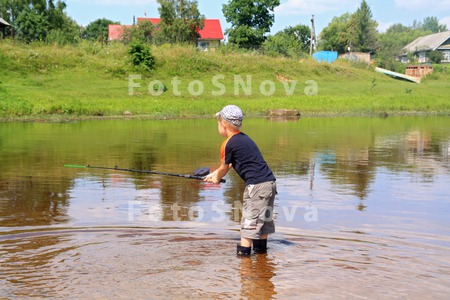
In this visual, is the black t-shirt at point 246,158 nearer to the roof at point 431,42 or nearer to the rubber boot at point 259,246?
the rubber boot at point 259,246

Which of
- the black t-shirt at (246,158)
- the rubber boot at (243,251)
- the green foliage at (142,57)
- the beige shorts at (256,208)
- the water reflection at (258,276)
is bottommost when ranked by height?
the water reflection at (258,276)

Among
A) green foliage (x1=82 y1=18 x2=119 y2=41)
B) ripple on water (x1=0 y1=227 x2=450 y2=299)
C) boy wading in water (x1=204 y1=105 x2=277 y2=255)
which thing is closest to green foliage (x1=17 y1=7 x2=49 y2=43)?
green foliage (x1=82 y1=18 x2=119 y2=41)

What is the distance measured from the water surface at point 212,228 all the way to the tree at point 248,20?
5459 centimetres

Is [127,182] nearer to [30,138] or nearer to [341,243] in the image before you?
[341,243]

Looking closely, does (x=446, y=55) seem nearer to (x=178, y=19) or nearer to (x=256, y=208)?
(x=178, y=19)

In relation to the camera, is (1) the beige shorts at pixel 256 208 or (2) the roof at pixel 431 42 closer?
(1) the beige shorts at pixel 256 208

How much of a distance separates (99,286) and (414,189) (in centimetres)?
679

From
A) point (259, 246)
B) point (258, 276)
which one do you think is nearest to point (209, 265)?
point (258, 276)

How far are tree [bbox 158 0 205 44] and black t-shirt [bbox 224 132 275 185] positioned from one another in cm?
5684

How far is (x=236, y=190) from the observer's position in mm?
10914

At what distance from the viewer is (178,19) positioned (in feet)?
207

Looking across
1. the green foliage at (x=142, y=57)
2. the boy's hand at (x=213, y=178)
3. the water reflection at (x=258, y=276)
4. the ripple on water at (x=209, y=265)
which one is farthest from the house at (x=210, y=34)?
the water reflection at (x=258, y=276)

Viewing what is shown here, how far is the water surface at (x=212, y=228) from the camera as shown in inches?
226
